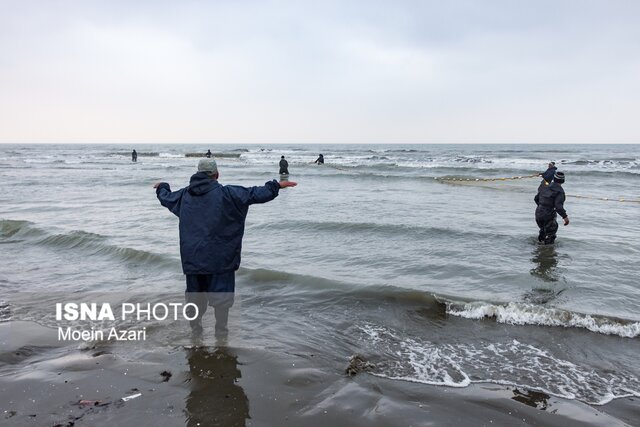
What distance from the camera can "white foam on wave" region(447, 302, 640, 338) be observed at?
5.60 m

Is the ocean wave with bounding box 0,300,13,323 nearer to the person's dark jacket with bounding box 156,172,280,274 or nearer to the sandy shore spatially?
the sandy shore

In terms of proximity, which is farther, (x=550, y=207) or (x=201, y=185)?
(x=550, y=207)

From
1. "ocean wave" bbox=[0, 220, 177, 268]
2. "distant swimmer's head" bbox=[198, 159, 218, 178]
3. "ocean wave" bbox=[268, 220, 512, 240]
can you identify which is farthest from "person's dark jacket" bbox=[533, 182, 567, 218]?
"distant swimmer's head" bbox=[198, 159, 218, 178]

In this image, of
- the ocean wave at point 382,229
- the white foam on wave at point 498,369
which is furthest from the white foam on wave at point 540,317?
the ocean wave at point 382,229

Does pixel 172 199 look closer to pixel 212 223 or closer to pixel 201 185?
pixel 201 185

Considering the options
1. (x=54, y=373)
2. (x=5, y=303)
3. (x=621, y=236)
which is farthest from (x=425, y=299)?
(x=621, y=236)

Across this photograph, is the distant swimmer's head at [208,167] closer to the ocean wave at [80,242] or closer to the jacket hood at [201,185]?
the jacket hood at [201,185]

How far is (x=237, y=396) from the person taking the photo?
3.63m

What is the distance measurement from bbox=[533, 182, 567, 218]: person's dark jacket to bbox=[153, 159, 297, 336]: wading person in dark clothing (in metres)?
7.74

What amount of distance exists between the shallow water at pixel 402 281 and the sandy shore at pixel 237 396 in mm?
311

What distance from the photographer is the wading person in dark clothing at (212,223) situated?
4.31 m

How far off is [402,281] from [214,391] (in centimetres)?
444

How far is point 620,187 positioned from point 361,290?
23633 millimetres

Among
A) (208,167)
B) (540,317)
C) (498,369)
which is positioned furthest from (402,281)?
(208,167)
